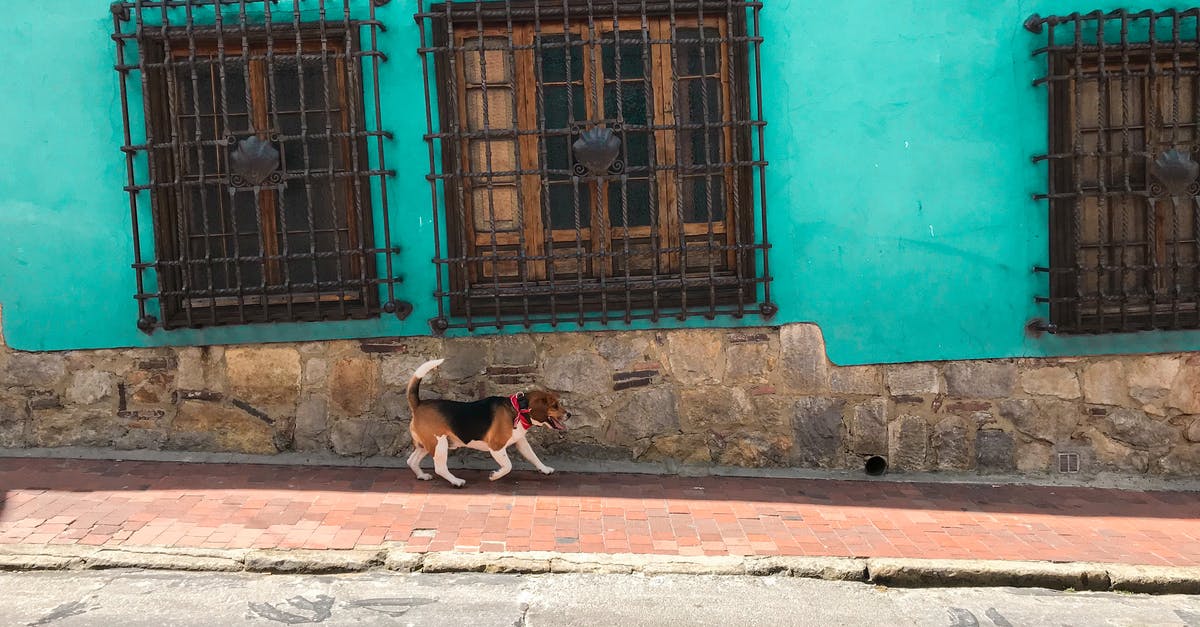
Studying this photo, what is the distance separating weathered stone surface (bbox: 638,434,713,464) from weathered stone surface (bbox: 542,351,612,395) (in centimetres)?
48

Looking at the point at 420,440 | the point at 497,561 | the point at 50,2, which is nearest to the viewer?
the point at 497,561

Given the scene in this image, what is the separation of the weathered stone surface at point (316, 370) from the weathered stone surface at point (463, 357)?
69 centimetres

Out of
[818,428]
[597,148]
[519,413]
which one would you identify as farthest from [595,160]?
[818,428]

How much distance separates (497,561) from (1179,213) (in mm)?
4607

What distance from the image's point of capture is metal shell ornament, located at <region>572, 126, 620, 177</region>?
5.21 metres

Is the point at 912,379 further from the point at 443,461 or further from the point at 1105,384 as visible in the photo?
the point at 443,461

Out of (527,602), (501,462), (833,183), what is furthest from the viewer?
(833,183)

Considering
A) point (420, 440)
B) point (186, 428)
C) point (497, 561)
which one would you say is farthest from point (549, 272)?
point (186, 428)

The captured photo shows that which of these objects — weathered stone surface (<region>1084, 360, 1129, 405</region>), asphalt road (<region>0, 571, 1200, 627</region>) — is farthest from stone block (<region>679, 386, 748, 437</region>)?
weathered stone surface (<region>1084, 360, 1129, 405</region>)

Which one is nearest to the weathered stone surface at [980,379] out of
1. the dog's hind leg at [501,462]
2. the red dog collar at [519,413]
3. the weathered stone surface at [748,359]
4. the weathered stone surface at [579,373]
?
the weathered stone surface at [748,359]

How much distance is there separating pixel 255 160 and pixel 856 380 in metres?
3.77

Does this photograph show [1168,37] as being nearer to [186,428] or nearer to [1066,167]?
[1066,167]

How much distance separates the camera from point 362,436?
215 inches

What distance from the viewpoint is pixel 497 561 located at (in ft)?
12.8
